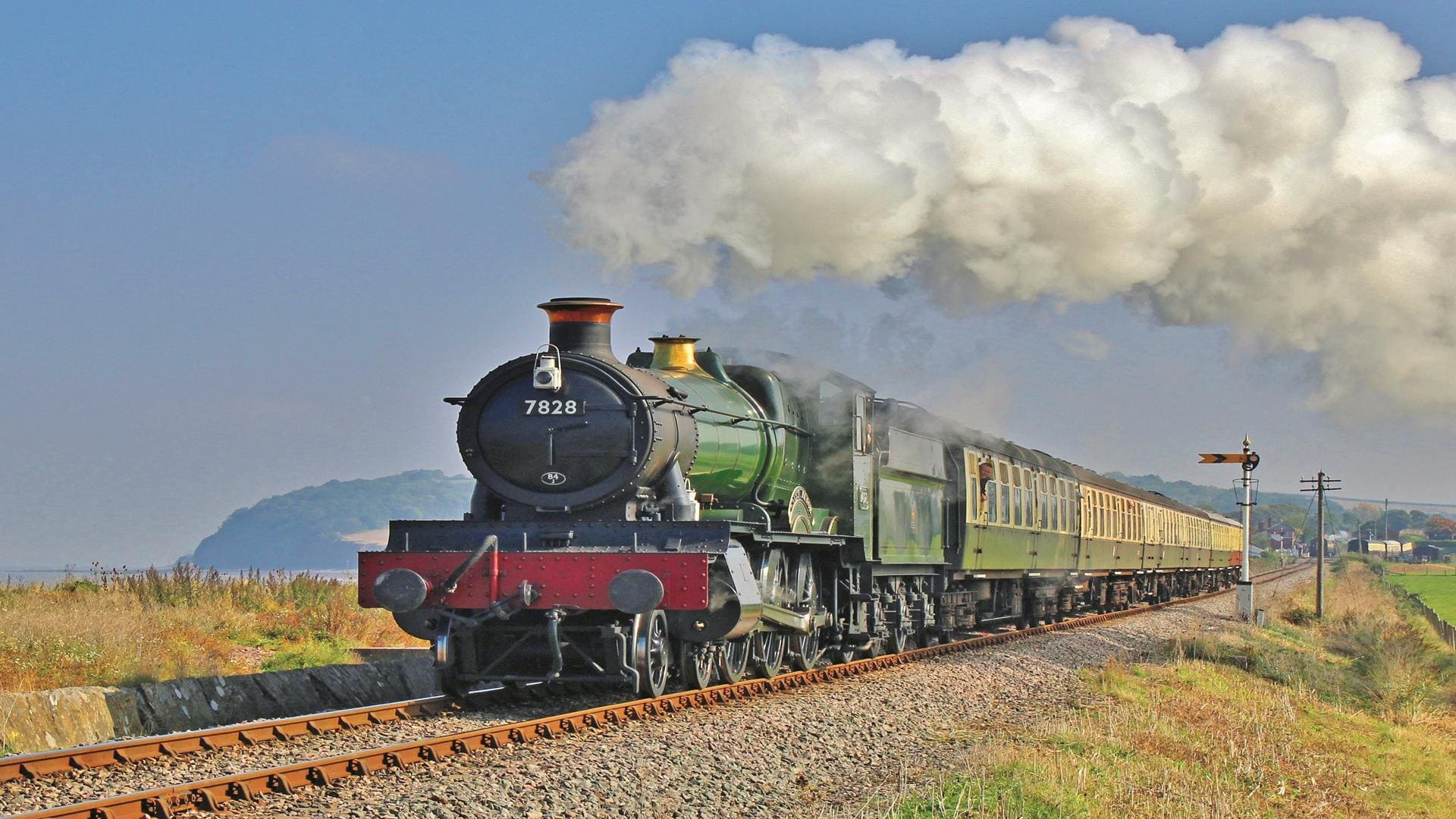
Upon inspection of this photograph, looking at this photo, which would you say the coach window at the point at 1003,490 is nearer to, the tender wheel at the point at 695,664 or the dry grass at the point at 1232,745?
the dry grass at the point at 1232,745

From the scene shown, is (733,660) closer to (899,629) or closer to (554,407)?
Answer: (554,407)

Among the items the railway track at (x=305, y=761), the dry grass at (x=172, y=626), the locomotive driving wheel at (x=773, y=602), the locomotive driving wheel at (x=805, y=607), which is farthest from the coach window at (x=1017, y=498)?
the railway track at (x=305, y=761)

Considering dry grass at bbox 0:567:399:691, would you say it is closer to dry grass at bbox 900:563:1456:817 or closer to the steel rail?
the steel rail

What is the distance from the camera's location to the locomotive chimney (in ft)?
43.0

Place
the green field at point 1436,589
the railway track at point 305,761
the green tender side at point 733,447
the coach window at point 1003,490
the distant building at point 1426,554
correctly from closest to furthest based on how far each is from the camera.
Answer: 1. the railway track at point 305,761
2. the green tender side at point 733,447
3. the coach window at point 1003,490
4. the green field at point 1436,589
5. the distant building at point 1426,554

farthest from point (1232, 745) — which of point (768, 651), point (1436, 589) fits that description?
point (1436, 589)

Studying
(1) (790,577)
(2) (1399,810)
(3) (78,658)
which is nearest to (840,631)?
(1) (790,577)

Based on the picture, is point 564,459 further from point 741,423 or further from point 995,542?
point 995,542

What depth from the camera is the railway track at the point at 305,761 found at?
756 cm

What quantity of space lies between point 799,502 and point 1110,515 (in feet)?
67.2

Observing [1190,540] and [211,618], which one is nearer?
[211,618]

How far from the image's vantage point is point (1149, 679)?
1777 cm

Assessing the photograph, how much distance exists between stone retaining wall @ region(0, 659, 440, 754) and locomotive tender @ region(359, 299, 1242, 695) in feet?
3.99

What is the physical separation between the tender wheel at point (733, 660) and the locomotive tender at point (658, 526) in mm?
23
